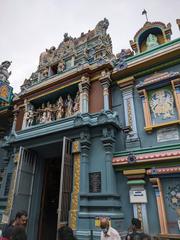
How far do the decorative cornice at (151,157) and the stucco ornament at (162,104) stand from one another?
5.39 ft

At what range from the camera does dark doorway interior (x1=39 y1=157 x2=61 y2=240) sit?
8.62m

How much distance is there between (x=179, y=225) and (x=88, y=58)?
8.20 metres

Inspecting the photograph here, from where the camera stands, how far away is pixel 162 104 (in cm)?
733

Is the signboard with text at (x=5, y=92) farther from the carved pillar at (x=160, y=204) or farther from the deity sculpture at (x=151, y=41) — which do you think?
the carved pillar at (x=160, y=204)

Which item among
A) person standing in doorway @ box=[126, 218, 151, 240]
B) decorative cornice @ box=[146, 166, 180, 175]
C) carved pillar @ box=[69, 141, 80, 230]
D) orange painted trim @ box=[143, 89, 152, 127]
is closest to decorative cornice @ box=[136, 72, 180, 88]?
orange painted trim @ box=[143, 89, 152, 127]

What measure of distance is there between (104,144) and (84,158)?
2.94 feet

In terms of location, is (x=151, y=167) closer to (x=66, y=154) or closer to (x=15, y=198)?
(x=66, y=154)

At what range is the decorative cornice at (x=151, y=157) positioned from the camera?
5.80m

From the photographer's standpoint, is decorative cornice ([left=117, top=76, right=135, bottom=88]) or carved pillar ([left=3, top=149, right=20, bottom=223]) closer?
carved pillar ([left=3, top=149, right=20, bottom=223])

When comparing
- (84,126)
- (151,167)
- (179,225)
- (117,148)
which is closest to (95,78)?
(84,126)

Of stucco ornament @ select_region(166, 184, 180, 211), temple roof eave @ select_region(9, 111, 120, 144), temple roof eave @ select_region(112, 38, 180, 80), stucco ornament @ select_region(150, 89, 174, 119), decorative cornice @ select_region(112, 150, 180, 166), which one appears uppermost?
temple roof eave @ select_region(112, 38, 180, 80)

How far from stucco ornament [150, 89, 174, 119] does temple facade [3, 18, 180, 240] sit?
0.12 feet

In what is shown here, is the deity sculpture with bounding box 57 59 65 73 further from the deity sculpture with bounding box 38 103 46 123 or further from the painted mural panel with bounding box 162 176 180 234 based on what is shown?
the painted mural panel with bounding box 162 176 180 234

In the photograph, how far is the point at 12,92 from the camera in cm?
1214
